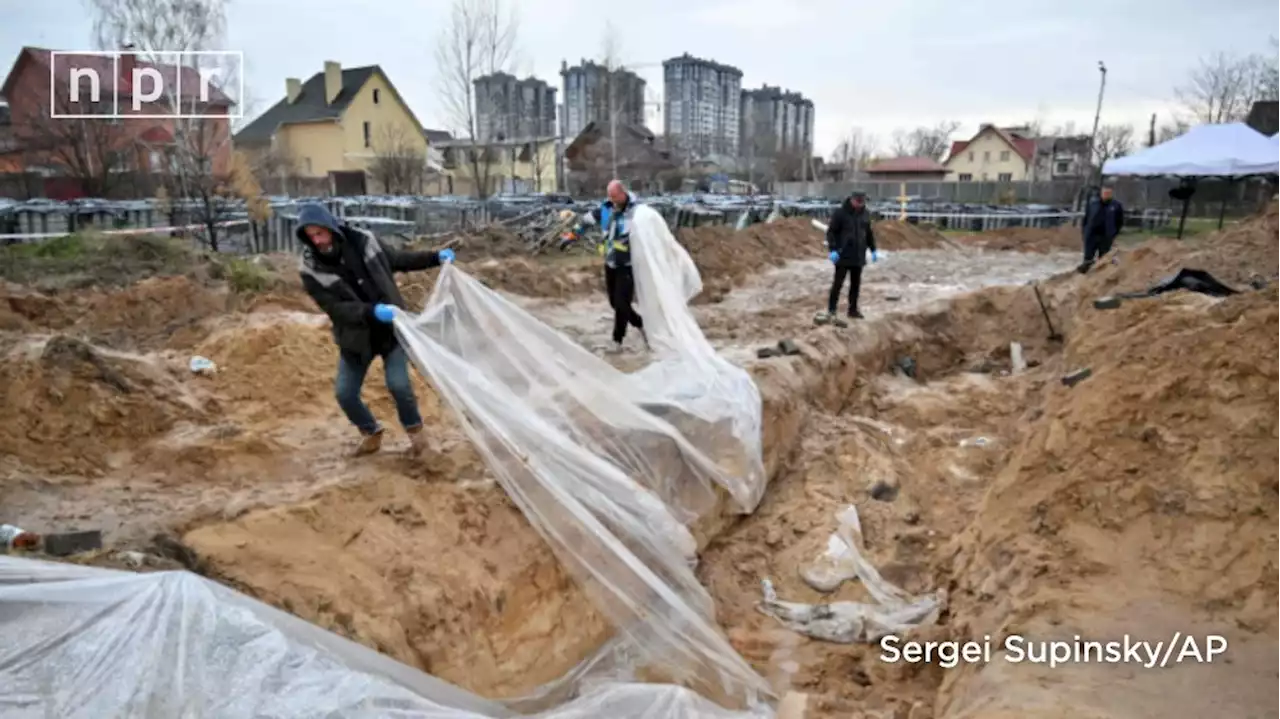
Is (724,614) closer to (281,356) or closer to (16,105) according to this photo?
(281,356)

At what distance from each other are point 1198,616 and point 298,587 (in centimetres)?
371

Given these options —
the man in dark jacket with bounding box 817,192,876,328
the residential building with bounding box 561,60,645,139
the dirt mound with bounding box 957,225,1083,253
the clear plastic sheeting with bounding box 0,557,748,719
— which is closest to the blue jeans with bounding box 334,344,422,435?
the clear plastic sheeting with bounding box 0,557,748,719

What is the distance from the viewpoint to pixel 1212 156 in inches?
537

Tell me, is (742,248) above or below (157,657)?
above

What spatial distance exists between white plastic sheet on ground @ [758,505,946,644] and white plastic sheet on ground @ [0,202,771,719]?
25.6 inches

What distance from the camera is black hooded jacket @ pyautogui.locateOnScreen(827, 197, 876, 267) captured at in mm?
8062

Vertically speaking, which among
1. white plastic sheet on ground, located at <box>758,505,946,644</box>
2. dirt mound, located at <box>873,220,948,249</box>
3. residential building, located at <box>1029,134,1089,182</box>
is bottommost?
white plastic sheet on ground, located at <box>758,505,946,644</box>

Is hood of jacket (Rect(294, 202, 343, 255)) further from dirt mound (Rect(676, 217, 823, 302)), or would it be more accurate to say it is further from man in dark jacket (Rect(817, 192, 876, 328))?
dirt mound (Rect(676, 217, 823, 302))

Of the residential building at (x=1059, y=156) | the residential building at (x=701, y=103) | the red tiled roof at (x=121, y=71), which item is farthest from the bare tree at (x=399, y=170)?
the residential building at (x=1059, y=156)

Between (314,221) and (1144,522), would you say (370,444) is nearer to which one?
(314,221)

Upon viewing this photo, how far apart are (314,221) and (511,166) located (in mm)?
30631

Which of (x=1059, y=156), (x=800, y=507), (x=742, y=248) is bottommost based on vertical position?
(x=800, y=507)

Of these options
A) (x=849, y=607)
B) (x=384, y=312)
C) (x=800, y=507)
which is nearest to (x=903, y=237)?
(x=800, y=507)

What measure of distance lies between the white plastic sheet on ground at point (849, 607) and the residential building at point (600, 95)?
21.4m
